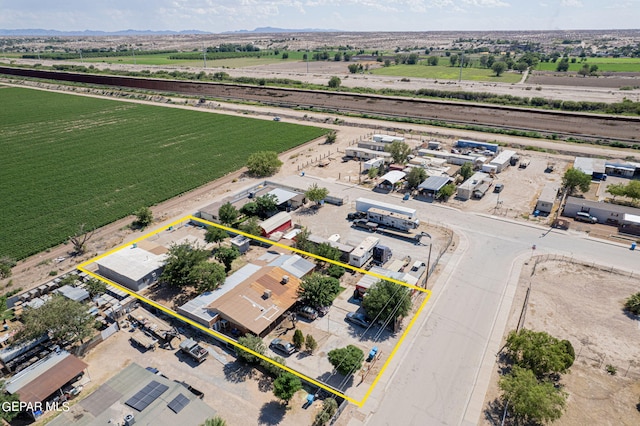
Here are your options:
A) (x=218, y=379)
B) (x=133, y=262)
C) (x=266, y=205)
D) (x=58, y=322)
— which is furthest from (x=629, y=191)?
(x=58, y=322)

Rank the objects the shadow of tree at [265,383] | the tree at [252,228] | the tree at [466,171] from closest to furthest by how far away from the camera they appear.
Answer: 1. the shadow of tree at [265,383]
2. the tree at [252,228]
3. the tree at [466,171]

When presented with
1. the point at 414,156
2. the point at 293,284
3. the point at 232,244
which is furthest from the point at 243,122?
A: the point at 293,284

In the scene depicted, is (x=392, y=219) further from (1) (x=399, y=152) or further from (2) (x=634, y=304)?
(2) (x=634, y=304)

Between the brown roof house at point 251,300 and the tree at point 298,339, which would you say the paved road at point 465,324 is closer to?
the tree at point 298,339

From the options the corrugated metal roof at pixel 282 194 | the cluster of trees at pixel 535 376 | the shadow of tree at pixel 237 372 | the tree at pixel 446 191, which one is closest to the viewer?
the cluster of trees at pixel 535 376

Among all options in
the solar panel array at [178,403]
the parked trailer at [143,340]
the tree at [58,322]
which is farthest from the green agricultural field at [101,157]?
the solar panel array at [178,403]
